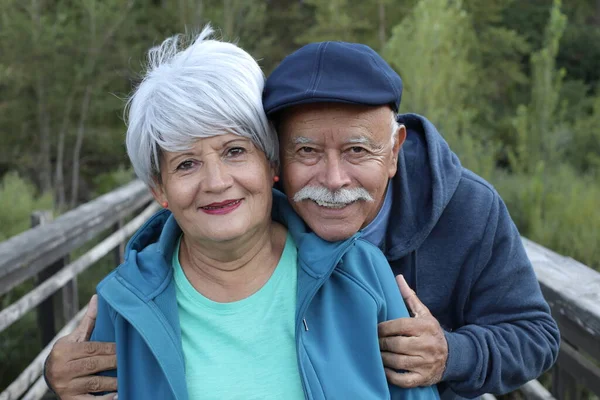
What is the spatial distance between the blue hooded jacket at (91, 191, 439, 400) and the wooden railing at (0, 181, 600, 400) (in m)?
0.54

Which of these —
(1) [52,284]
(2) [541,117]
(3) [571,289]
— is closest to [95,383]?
(3) [571,289]

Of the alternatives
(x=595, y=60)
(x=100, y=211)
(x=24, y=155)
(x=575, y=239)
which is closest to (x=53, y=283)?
(x=100, y=211)

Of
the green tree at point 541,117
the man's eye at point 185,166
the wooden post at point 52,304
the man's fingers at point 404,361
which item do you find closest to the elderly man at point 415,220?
the man's fingers at point 404,361

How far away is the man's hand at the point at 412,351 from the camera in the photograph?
59.9 inches

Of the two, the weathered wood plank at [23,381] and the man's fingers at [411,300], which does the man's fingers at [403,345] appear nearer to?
the man's fingers at [411,300]

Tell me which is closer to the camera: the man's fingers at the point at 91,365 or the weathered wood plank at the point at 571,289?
the man's fingers at the point at 91,365

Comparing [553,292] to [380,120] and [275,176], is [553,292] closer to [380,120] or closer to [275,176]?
[380,120]

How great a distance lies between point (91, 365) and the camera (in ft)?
5.17

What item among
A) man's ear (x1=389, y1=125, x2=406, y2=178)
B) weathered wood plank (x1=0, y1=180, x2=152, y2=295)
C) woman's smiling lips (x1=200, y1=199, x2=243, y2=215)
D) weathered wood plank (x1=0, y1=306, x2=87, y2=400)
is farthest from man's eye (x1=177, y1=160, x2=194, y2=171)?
weathered wood plank (x1=0, y1=306, x2=87, y2=400)

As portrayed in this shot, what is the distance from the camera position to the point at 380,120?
1674 millimetres

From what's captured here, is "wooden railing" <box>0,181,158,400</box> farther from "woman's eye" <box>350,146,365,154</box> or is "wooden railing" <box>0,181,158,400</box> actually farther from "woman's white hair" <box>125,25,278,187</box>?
"woman's eye" <box>350,146,365,154</box>

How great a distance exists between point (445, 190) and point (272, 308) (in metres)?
0.57

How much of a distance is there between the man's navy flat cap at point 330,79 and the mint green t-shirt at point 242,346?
0.47m

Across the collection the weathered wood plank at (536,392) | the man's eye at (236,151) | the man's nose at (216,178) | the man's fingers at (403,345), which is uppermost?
the man's eye at (236,151)
